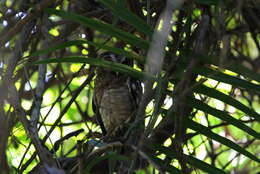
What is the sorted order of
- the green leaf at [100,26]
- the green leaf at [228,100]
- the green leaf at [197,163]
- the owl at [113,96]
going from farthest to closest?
1. the owl at [113,96]
2. the green leaf at [197,163]
3. the green leaf at [228,100]
4. the green leaf at [100,26]

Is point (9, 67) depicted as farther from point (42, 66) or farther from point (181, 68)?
point (181, 68)

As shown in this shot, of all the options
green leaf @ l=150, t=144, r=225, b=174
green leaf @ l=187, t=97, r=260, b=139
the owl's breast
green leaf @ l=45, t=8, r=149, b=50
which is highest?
the owl's breast

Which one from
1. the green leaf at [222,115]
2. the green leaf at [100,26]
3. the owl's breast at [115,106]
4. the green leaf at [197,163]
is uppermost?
the owl's breast at [115,106]

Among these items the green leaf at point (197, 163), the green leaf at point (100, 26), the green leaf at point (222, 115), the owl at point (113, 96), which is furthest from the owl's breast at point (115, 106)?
the green leaf at point (100, 26)

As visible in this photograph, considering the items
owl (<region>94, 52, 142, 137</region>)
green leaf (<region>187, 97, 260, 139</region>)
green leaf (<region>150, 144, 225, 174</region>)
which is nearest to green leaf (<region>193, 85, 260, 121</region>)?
green leaf (<region>187, 97, 260, 139</region>)

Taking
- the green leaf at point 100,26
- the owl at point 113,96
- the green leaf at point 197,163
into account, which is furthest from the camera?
the owl at point 113,96

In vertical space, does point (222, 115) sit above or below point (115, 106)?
below

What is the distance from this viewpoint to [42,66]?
191 cm

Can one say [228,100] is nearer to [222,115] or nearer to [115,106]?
[222,115]

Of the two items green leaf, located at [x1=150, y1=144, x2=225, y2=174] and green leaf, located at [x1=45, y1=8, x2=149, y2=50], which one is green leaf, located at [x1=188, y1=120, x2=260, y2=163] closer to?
green leaf, located at [x1=150, y1=144, x2=225, y2=174]

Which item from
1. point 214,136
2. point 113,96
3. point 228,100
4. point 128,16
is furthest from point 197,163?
point 113,96

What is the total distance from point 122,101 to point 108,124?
0.58ft

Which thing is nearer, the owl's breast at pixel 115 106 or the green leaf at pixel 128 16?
the green leaf at pixel 128 16

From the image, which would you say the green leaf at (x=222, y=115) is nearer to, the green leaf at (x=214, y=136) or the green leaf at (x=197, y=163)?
the green leaf at (x=214, y=136)
